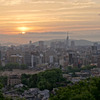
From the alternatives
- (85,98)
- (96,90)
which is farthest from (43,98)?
(85,98)

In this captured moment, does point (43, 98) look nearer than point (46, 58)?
Yes

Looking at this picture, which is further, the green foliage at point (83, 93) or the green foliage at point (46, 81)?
the green foliage at point (46, 81)

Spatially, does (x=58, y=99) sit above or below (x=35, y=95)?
above

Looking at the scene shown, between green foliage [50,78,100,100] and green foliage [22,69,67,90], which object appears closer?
green foliage [50,78,100,100]

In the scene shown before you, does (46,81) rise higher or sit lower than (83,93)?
lower

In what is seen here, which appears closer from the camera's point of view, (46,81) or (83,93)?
(83,93)

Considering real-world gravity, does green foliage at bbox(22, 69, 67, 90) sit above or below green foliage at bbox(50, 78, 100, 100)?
below

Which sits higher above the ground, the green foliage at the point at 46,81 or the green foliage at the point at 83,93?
the green foliage at the point at 83,93

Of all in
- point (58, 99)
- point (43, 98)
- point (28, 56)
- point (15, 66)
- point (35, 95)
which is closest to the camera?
point (58, 99)

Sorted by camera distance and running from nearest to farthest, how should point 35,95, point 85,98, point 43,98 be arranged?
1. point 85,98
2. point 43,98
3. point 35,95

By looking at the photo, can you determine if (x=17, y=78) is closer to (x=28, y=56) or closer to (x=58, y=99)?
(x=58, y=99)
